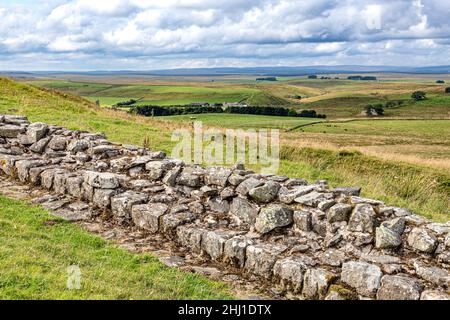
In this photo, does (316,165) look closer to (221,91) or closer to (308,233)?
(308,233)

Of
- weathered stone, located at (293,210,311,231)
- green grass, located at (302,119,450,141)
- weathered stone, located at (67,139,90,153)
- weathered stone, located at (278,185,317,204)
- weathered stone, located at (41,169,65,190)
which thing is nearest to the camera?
weathered stone, located at (293,210,311,231)

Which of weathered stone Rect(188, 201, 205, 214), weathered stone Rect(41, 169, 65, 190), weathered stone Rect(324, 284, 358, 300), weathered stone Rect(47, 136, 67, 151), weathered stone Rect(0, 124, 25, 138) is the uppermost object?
weathered stone Rect(0, 124, 25, 138)

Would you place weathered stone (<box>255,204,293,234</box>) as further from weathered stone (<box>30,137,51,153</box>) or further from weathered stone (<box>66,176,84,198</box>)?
weathered stone (<box>30,137,51,153</box>)

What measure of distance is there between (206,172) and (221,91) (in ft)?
551

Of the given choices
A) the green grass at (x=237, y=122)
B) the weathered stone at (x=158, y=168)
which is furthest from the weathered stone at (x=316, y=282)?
the green grass at (x=237, y=122)

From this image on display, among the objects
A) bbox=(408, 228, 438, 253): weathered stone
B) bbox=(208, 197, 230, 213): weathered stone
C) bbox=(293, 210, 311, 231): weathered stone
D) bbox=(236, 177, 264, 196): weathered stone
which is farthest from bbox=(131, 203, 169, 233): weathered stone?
bbox=(408, 228, 438, 253): weathered stone

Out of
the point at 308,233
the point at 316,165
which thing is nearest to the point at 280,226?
the point at 308,233

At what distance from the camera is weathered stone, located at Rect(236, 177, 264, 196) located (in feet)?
29.9

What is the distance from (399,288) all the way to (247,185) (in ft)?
12.5

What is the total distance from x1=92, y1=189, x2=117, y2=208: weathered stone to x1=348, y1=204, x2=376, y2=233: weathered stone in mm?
5519

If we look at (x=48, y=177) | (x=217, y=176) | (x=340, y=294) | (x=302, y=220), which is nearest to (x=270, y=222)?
(x=302, y=220)

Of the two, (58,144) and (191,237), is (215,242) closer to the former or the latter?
(191,237)

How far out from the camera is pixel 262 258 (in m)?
7.59

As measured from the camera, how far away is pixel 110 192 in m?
10.2
